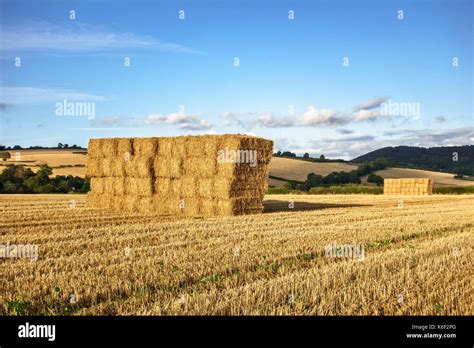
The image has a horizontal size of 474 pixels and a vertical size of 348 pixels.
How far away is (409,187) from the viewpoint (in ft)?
158

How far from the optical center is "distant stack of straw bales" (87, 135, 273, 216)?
19469mm

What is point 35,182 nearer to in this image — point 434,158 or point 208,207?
point 208,207

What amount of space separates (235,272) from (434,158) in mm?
80221

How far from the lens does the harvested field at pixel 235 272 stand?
6497 millimetres

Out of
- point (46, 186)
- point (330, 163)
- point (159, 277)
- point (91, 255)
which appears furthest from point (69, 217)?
point (330, 163)

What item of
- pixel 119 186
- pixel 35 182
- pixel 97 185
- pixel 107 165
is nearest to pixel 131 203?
pixel 119 186

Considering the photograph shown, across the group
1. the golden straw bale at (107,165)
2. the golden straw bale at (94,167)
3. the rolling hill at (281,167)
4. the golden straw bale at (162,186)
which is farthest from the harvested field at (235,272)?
the rolling hill at (281,167)

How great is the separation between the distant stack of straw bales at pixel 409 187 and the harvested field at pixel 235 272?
33365 millimetres

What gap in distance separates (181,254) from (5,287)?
11.3 feet

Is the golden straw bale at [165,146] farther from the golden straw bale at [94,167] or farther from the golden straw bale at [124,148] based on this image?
the golden straw bale at [94,167]

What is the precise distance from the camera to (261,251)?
34.4ft

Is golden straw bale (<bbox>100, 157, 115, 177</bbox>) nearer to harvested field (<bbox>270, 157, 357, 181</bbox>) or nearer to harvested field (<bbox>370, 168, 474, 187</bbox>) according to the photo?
harvested field (<bbox>270, 157, 357, 181</bbox>)

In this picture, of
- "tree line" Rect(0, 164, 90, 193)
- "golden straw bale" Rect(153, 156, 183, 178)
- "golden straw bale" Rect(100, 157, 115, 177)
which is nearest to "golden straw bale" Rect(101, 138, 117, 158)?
"golden straw bale" Rect(100, 157, 115, 177)
